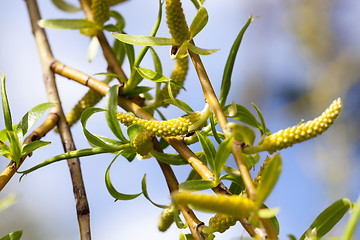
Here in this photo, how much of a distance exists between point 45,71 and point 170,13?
1.27 ft

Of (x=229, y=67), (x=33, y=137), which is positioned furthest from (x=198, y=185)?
(x=33, y=137)

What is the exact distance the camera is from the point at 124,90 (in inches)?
24.9

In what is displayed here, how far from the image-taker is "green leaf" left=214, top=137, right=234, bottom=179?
385 mm

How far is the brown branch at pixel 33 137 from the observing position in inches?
19.4

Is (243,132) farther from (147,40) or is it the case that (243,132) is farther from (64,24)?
(64,24)

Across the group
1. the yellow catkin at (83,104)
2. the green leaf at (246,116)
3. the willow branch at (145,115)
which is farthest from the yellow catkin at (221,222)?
the yellow catkin at (83,104)

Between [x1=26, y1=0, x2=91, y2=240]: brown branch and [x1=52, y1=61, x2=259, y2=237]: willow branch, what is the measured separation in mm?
25

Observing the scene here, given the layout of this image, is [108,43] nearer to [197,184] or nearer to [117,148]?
[117,148]

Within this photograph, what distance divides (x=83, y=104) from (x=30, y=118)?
0.17 m

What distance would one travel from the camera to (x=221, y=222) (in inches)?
17.8

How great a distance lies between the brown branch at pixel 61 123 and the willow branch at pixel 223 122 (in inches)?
9.3

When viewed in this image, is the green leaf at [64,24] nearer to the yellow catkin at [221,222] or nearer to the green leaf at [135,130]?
the green leaf at [135,130]

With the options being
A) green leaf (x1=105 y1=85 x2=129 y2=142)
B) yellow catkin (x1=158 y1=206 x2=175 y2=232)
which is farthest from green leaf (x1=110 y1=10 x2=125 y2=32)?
yellow catkin (x1=158 y1=206 x2=175 y2=232)

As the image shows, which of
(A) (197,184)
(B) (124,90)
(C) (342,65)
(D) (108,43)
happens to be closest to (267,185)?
(A) (197,184)
